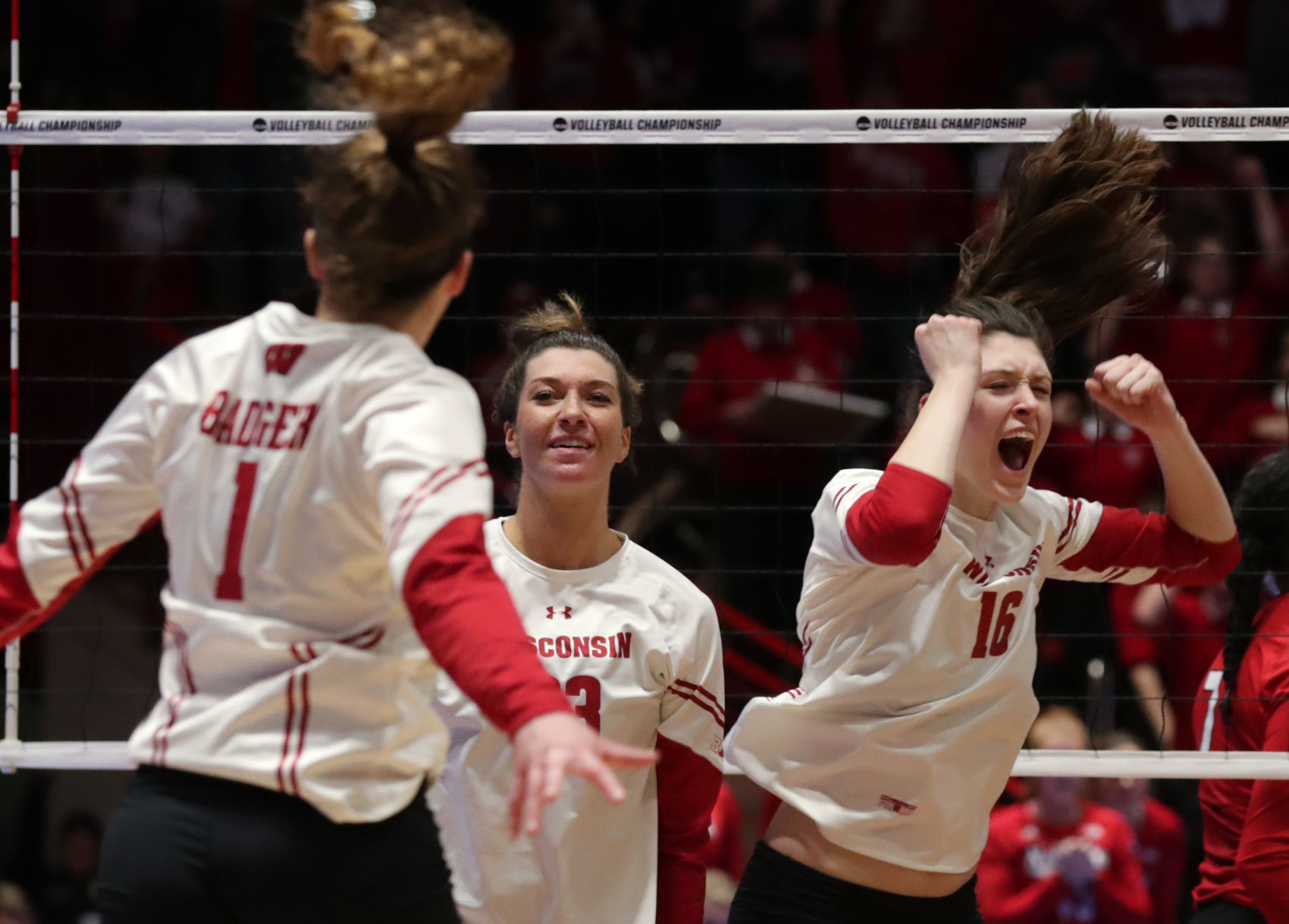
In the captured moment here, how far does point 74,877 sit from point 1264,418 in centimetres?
510

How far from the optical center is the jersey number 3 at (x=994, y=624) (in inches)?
120

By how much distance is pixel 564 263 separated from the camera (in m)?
7.79

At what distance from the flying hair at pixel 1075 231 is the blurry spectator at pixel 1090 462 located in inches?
120

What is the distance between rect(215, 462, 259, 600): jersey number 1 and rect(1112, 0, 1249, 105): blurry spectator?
675 cm

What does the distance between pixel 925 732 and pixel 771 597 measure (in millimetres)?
3309

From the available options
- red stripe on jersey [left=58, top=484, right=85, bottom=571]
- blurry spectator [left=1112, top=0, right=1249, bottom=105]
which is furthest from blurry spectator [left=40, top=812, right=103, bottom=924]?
blurry spectator [left=1112, top=0, right=1249, bottom=105]

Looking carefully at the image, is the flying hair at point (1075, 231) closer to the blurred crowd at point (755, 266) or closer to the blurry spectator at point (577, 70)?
the blurred crowd at point (755, 266)

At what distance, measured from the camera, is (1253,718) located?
3.57 m

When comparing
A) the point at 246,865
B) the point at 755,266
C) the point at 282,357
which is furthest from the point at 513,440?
the point at 755,266

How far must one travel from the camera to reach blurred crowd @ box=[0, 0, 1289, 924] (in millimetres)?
6180

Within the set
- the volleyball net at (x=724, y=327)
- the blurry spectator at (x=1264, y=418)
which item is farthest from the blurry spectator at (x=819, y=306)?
the blurry spectator at (x=1264, y=418)

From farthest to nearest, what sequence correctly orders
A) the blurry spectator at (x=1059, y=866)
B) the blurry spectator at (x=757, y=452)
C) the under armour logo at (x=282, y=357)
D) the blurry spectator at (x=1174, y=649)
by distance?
the blurry spectator at (x=757, y=452), the blurry spectator at (x=1174, y=649), the blurry spectator at (x=1059, y=866), the under armour logo at (x=282, y=357)

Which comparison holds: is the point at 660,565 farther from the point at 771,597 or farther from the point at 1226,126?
the point at 771,597

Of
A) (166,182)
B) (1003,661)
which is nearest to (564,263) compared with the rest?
(166,182)
